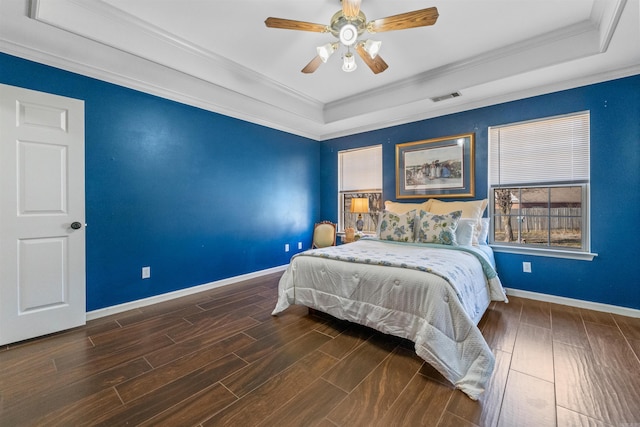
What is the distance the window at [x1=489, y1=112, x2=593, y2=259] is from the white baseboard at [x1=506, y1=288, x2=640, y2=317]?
1.60 ft

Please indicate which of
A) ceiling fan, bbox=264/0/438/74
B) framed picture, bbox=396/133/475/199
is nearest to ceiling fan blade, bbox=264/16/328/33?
ceiling fan, bbox=264/0/438/74

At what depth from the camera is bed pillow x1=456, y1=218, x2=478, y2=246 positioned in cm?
305

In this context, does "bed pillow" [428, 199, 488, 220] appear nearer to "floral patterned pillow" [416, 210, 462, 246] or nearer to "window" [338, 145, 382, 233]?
"floral patterned pillow" [416, 210, 462, 246]

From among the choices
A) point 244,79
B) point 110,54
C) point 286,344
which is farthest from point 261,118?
point 286,344

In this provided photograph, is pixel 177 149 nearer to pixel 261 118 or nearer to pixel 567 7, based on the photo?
pixel 261 118

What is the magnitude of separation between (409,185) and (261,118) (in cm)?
249

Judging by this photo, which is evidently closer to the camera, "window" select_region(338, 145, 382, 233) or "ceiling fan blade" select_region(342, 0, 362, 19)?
"ceiling fan blade" select_region(342, 0, 362, 19)

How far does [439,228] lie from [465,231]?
33cm

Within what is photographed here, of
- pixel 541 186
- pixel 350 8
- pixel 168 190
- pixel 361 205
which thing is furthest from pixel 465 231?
pixel 168 190

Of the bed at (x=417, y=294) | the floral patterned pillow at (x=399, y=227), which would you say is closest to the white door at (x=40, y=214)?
the bed at (x=417, y=294)

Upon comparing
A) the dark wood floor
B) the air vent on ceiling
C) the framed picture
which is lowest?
the dark wood floor

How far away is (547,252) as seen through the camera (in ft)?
10.1

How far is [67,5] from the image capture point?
2102mm

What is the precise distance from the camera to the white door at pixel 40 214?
2174 mm
